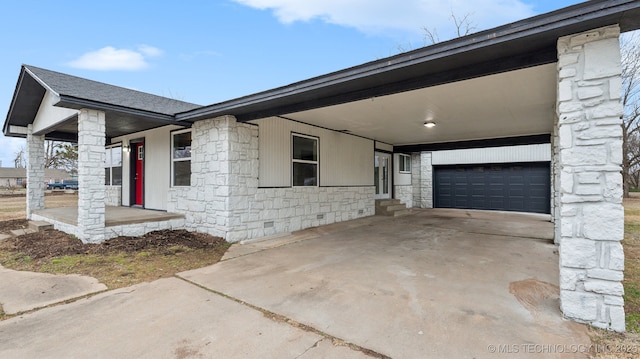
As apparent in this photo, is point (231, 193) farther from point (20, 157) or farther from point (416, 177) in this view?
point (20, 157)

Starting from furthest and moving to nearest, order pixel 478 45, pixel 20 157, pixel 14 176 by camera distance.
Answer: pixel 14 176
pixel 20 157
pixel 478 45

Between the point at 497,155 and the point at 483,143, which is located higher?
the point at 483,143

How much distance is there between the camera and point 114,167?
9.71 meters

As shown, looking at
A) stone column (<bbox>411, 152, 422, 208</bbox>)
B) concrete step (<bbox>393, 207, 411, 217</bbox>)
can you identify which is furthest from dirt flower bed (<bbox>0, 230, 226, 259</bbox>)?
Result: stone column (<bbox>411, 152, 422, 208</bbox>)

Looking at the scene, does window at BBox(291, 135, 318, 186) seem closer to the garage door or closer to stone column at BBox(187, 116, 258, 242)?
stone column at BBox(187, 116, 258, 242)

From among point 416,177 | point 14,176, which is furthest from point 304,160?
point 14,176

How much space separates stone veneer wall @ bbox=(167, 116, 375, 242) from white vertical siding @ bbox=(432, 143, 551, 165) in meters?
8.70

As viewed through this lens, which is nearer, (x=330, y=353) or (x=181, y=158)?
(x=330, y=353)

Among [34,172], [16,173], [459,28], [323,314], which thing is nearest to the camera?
[323,314]

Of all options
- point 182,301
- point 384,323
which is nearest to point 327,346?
point 384,323

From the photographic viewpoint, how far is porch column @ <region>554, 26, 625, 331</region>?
2510 millimetres

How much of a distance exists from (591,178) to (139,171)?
32.5 ft

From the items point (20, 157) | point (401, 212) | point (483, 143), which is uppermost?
point (20, 157)

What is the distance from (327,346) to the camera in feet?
7.59
